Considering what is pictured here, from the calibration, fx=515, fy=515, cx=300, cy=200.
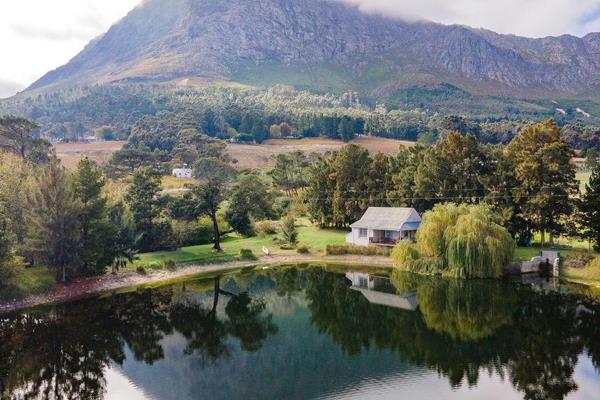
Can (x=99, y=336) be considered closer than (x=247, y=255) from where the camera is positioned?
Yes

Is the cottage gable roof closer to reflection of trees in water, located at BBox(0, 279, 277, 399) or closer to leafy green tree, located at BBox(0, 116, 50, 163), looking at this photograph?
reflection of trees in water, located at BBox(0, 279, 277, 399)

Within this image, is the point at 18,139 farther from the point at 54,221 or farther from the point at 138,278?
the point at 138,278

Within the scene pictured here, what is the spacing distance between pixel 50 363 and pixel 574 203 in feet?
123

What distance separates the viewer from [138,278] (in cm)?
4044

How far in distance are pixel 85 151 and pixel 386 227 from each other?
91969 millimetres

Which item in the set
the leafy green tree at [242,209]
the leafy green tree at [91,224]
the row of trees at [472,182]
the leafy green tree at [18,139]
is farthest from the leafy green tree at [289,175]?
the leafy green tree at [91,224]

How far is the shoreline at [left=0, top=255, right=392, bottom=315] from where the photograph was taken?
34344mm

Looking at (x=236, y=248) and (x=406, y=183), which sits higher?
(x=406, y=183)

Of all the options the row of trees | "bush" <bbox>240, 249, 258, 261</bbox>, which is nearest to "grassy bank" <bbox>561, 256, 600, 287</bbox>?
the row of trees

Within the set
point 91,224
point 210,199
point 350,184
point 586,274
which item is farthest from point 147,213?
point 586,274

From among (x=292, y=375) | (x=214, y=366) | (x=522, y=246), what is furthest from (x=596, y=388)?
(x=522, y=246)

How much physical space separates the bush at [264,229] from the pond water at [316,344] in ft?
64.8

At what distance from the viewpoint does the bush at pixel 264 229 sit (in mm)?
57500

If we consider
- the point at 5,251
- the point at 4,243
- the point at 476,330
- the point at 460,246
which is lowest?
the point at 476,330
